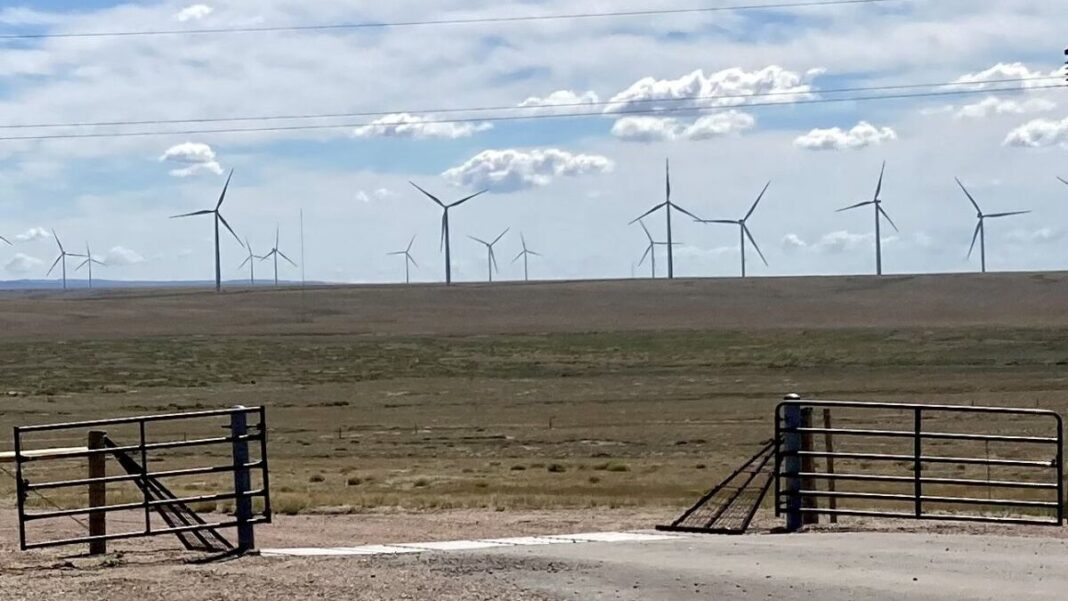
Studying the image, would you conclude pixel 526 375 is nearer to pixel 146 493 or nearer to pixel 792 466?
pixel 792 466

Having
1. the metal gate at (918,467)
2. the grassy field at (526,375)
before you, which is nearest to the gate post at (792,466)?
the metal gate at (918,467)

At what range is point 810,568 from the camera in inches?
515

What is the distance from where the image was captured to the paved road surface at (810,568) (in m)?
11.9

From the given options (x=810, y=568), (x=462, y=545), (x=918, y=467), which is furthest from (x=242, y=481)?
(x=918, y=467)

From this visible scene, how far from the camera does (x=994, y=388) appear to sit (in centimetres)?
5369

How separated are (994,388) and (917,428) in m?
39.4

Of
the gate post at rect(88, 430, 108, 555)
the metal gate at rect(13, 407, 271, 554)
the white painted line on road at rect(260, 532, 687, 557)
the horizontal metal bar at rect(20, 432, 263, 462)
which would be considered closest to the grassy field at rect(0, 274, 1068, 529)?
the metal gate at rect(13, 407, 271, 554)

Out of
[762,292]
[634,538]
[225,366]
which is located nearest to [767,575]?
[634,538]

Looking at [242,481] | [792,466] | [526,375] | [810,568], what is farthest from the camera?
[526,375]

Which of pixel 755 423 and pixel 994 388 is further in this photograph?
pixel 994 388

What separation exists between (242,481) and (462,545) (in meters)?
2.14

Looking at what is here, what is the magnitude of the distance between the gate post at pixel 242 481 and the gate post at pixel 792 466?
518cm

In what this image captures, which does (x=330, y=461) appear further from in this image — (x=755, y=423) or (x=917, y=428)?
(x=917, y=428)

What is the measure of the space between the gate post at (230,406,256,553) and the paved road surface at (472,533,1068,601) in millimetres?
2144
